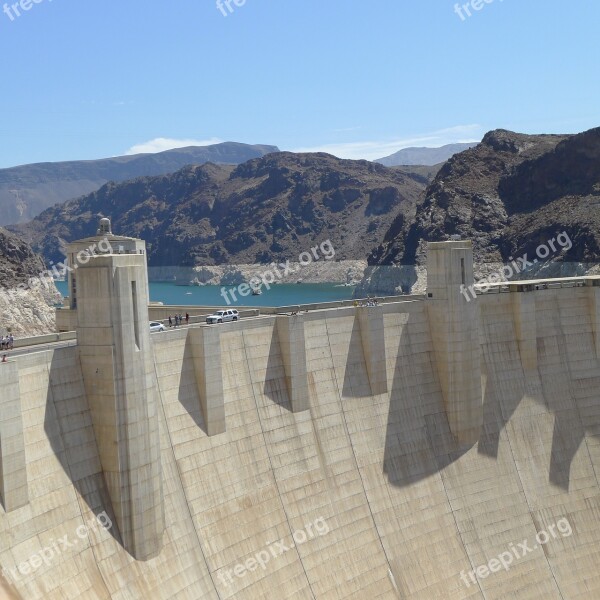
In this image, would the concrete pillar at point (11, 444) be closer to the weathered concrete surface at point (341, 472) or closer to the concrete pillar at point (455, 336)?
the weathered concrete surface at point (341, 472)

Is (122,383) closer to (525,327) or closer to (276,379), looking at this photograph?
(276,379)

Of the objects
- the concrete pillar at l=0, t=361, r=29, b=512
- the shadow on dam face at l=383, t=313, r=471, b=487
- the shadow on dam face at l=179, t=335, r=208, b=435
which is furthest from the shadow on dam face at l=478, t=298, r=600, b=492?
the concrete pillar at l=0, t=361, r=29, b=512

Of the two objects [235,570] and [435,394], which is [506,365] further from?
[235,570]

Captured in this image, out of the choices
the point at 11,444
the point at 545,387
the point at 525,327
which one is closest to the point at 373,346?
the point at 525,327

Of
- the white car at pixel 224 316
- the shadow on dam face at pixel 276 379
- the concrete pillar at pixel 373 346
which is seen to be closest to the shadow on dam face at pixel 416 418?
the concrete pillar at pixel 373 346

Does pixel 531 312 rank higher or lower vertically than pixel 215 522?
higher

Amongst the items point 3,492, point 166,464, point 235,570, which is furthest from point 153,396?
point 235,570
